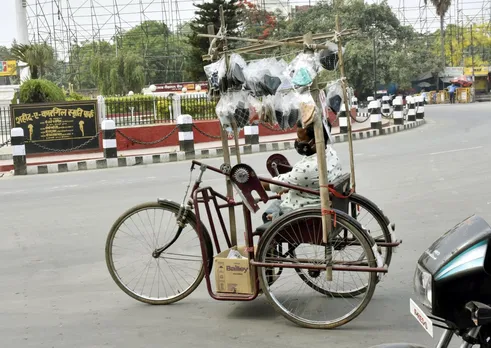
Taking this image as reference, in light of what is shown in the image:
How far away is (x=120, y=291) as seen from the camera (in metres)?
5.45

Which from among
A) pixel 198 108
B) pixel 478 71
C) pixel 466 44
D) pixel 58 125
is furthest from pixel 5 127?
pixel 466 44

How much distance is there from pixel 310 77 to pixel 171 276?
7.05 ft

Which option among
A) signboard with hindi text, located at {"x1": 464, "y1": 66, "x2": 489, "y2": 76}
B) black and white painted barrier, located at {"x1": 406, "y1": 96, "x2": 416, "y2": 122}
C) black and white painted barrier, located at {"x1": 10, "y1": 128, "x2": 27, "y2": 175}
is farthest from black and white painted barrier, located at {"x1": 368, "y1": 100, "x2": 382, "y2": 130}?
signboard with hindi text, located at {"x1": 464, "y1": 66, "x2": 489, "y2": 76}

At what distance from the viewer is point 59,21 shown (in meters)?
48.9

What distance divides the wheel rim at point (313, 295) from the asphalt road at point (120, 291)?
105 millimetres

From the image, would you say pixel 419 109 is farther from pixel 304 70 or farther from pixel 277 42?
pixel 304 70

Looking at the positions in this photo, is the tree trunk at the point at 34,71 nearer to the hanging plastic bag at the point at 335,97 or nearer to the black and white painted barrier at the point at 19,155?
the black and white painted barrier at the point at 19,155

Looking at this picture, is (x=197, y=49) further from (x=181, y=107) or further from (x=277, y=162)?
(x=277, y=162)

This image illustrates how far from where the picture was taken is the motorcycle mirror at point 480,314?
7.34 feet

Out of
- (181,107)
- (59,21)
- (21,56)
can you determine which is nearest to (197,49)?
(21,56)

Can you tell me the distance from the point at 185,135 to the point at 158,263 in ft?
40.1

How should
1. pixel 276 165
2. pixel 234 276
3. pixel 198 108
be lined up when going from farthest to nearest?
pixel 198 108, pixel 276 165, pixel 234 276

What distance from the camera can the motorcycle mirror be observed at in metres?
2.24

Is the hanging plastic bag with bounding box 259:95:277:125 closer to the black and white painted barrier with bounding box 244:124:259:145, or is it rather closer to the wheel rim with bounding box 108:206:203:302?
the wheel rim with bounding box 108:206:203:302
